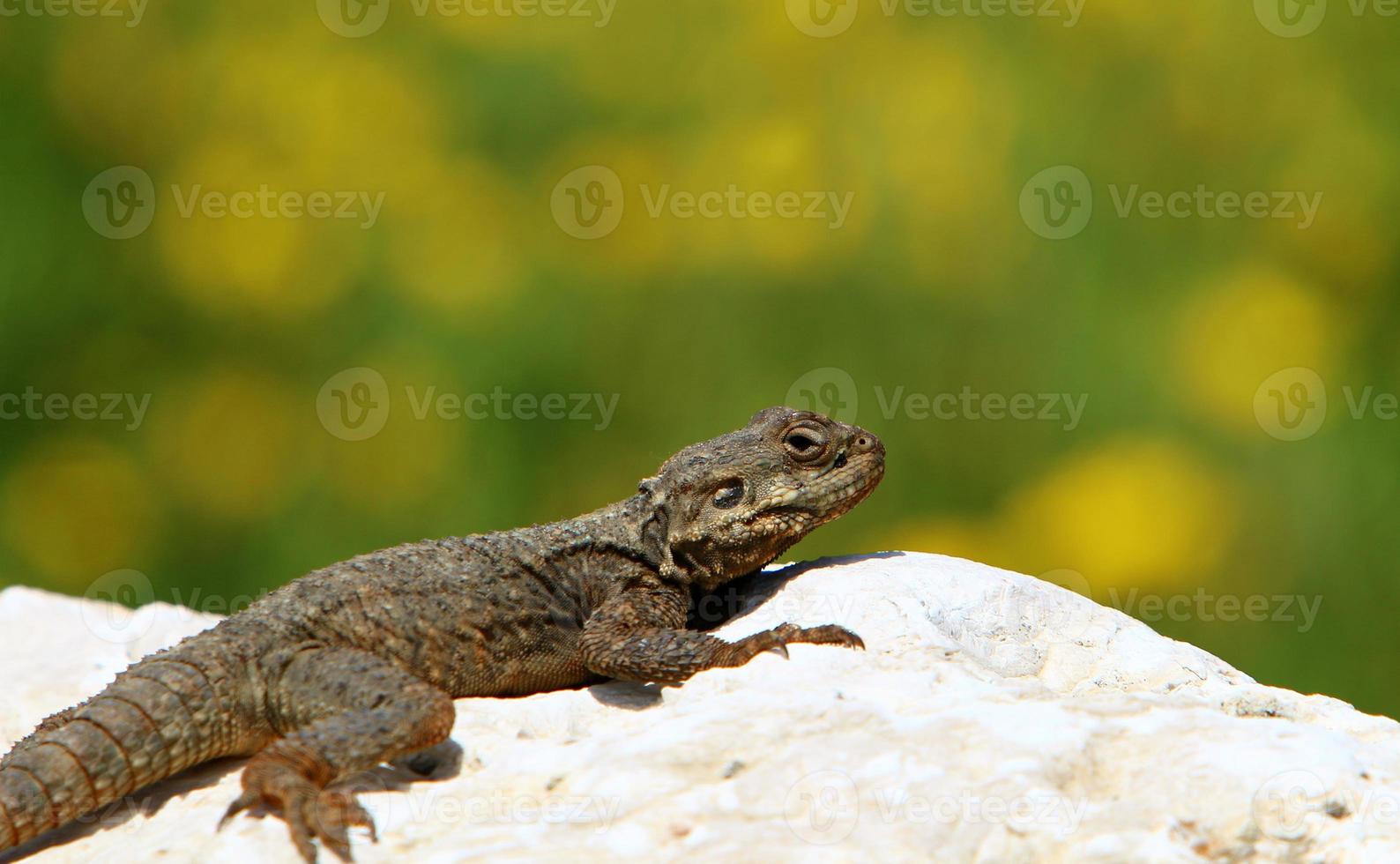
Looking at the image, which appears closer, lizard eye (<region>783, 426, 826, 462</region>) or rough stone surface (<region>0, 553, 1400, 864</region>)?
rough stone surface (<region>0, 553, 1400, 864</region>)

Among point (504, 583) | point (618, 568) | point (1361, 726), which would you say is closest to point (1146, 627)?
point (1361, 726)

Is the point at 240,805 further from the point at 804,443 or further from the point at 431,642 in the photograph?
the point at 804,443

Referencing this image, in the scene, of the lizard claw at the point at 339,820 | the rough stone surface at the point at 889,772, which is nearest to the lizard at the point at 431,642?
the lizard claw at the point at 339,820

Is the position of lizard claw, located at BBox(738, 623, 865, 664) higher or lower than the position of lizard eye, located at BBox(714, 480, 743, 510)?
lower

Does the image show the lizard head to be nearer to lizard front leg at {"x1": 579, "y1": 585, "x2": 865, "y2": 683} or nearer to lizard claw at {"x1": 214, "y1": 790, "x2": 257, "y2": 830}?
lizard front leg at {"x1": 579, "y1": 585, "x2": 865, "y2": 683}

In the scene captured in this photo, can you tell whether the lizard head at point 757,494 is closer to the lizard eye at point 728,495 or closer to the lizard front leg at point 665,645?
the lizard eye at point 728,495

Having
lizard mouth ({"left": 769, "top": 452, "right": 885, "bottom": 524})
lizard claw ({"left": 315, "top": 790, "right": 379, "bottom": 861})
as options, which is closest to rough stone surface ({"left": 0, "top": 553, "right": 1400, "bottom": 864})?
lizard claw ({"left": 315, "top": 790, "right": 379, "bottom": 861})

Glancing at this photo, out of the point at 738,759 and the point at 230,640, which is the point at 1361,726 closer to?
the point at 738,759
